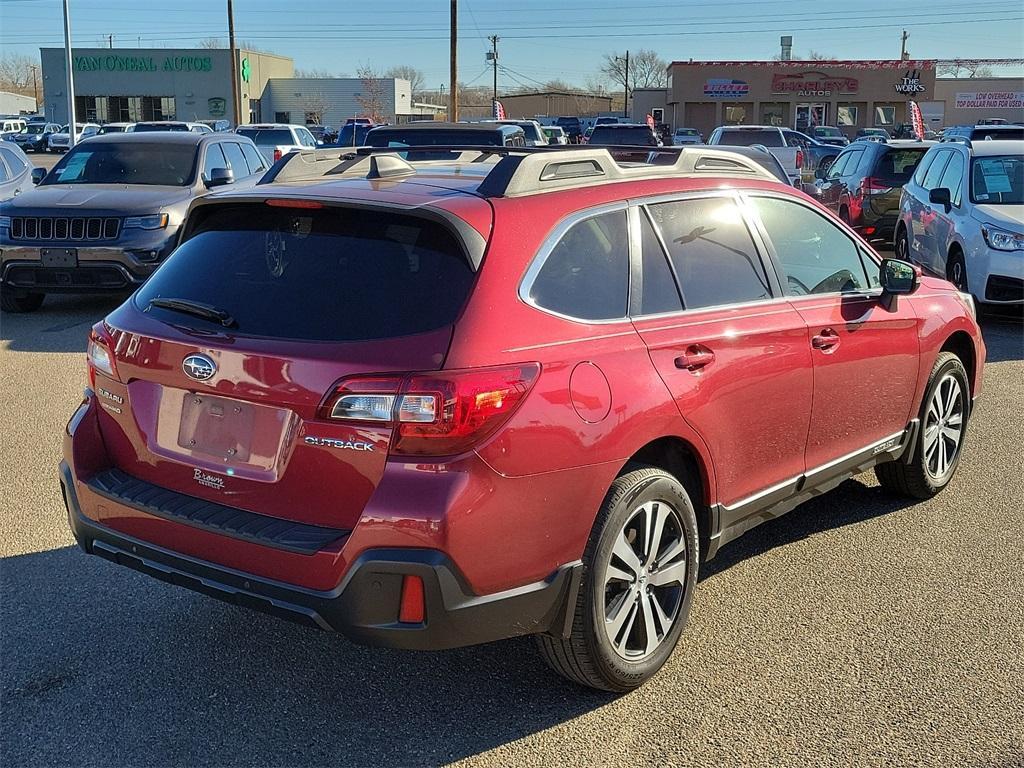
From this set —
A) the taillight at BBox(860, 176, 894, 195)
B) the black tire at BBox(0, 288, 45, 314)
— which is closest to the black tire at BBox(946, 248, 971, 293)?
the taillight at BBox(860, 176, 894, 195)

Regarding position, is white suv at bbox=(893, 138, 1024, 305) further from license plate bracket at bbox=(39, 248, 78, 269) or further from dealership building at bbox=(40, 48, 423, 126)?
dealership building at bbox=(40, 48, 423, 126)

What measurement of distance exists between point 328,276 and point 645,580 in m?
1.48

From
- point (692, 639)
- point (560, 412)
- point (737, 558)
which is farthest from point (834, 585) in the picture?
point (560, 412)

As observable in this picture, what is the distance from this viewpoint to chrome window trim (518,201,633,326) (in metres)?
3.29

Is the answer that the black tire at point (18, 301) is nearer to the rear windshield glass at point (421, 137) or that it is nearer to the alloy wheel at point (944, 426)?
the rear windshield glass at point (421, 137)

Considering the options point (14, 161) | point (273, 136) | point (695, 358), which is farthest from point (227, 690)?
point (273, 136)

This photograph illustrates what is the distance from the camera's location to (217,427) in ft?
10.8

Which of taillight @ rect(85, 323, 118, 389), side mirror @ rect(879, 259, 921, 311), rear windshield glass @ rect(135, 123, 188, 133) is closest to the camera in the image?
taillight @ rect(85, 323, 118, 389)

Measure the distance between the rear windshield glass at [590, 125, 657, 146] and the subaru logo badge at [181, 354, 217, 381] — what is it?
1874 centimetres

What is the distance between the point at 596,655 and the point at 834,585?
1.58m

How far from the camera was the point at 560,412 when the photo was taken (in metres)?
3.20

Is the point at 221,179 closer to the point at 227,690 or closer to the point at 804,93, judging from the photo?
the point at 227,690

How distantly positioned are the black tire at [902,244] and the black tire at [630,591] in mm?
10831

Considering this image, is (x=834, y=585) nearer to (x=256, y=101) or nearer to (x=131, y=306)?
(x=131, y=306)
